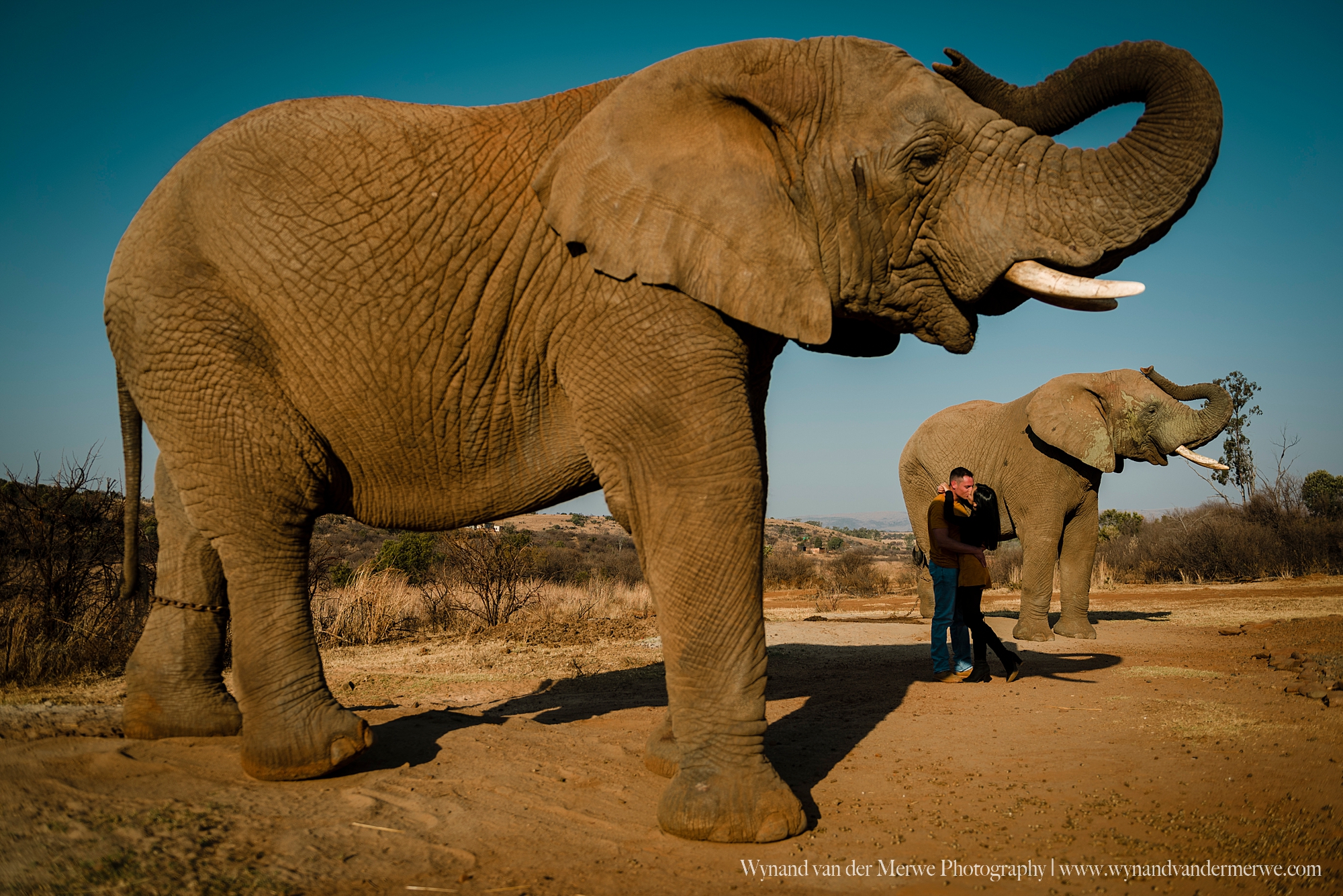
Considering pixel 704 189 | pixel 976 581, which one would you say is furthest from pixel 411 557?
pixel 704 189

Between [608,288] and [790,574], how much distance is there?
28.2m

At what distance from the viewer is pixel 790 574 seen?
103ft

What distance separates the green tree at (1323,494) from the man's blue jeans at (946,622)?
20.3m

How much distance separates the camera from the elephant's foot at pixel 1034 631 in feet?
35.7

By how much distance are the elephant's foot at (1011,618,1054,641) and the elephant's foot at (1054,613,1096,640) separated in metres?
0.18

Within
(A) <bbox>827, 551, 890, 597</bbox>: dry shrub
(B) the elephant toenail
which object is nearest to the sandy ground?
(B) the elephant toenail

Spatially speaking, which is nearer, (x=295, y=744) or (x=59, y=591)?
(x=295, y=744)

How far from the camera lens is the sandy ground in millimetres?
3285

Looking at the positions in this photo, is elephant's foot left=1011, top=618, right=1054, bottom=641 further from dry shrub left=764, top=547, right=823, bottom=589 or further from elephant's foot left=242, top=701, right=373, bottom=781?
dry shrub left=764, top=547, right=823, bottom=589

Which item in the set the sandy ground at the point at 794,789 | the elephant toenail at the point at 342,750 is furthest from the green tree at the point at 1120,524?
the elephant toenail at the point at 342,750

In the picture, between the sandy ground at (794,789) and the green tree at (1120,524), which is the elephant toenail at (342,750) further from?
the green tree at (1120,524)

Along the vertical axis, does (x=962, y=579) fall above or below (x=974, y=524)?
below

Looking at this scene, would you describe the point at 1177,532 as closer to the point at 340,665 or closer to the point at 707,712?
the point at 340,665

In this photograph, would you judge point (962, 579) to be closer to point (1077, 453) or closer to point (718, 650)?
point (1077, 453)
